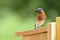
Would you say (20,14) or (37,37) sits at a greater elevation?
(20,14)

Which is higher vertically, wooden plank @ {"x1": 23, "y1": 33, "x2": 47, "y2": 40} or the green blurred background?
the green blurred background

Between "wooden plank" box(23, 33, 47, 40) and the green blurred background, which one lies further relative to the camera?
the green blurred background

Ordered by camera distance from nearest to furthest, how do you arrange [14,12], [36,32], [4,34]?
[36,32] → [4,34] → [14,12]

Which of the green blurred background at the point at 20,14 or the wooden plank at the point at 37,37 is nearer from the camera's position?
the wooden plank at the point at 37,37

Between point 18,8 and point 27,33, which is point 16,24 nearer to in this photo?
point 18,8

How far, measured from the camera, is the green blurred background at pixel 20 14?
540 cm

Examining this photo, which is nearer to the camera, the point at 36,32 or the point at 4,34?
the point at 36,32

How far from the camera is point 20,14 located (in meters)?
5.64

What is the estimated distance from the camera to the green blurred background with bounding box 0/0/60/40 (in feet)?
17.7

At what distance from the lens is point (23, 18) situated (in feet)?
18.3

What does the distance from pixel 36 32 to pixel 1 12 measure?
11.3ft

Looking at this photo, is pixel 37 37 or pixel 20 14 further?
pixel 20 14

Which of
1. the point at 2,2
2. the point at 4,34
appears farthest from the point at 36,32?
the point at 2,2

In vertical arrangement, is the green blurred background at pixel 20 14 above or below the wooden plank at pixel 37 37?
above
